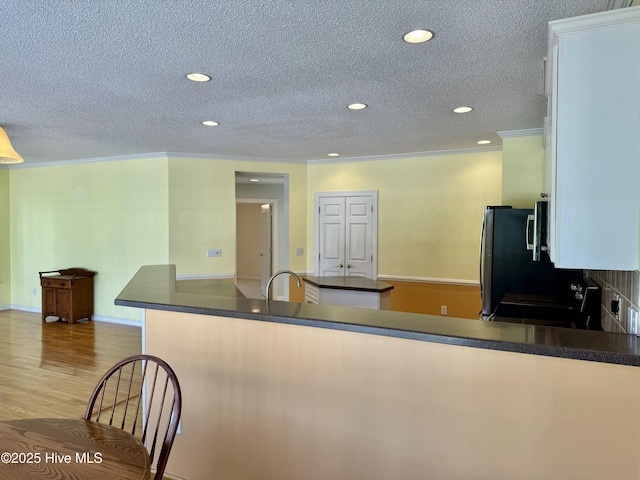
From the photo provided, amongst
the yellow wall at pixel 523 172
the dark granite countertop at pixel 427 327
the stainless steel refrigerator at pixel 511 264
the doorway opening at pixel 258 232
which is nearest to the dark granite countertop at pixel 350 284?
the stainless steel refrigerator at pixel 511 264

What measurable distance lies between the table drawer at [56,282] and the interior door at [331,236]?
3.63 metres

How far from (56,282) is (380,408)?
597 centimetres

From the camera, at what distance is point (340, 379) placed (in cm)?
190

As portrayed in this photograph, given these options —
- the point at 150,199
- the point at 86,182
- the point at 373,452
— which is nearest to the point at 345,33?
the point at 373,452

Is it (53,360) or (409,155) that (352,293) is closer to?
(409,155)

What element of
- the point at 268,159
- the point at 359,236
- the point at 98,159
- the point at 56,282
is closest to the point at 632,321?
the point at 359,236

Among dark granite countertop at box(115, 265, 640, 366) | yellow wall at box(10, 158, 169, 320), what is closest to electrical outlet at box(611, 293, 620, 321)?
dark granite countertop at box(115, 265, 640, 366)

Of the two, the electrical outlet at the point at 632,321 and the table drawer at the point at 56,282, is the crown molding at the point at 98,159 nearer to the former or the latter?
the table drawer at the point at 56,282

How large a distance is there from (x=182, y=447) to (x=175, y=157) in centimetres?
422

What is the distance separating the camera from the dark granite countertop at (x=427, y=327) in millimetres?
1494

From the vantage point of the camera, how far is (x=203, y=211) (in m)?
5.86

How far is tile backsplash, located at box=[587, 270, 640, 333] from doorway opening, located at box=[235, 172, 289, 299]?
4884 millimetres

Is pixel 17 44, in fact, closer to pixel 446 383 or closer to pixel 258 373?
pixel 258 373

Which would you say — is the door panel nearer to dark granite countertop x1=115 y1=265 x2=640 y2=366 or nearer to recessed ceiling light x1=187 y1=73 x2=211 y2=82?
recessed ceiling light x1=187 y1=73 x2=211 y2=82
